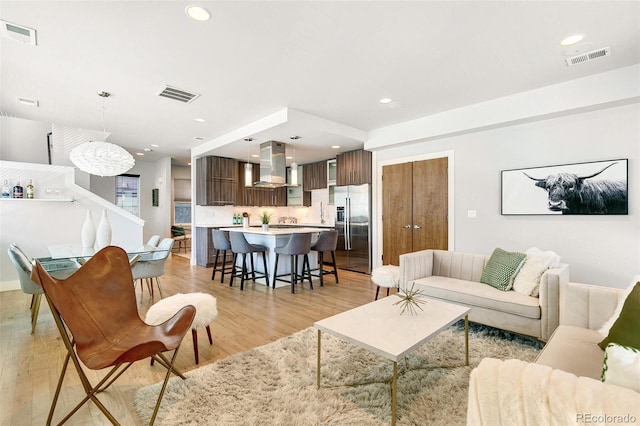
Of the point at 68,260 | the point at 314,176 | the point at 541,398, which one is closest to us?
the point at 541,398

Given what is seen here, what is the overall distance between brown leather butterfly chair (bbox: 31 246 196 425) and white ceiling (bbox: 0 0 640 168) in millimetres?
1879

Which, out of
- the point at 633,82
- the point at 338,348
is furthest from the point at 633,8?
the point at 338,348

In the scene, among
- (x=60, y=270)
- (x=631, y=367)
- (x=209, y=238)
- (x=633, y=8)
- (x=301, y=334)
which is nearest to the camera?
(x=631, y=367)

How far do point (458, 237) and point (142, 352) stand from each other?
440cm

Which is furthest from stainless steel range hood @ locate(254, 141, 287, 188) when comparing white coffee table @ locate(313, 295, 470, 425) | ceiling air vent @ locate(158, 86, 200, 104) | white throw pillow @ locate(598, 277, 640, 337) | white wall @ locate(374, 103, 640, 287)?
white throw pillow @ locate(598, 277, 640, 337)

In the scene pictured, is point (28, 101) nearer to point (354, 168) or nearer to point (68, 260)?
point (68, 260)

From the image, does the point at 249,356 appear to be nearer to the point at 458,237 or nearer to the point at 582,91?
the point at 458,237

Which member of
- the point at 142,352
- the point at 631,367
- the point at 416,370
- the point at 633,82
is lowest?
the point at 416,370

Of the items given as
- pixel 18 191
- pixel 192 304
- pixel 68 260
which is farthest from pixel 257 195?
pixel 192 304

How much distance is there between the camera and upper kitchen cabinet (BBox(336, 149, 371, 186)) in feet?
19.5

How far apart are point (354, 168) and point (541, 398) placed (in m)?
5.49

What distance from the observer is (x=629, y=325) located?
1.49 m

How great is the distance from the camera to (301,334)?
2.89 m

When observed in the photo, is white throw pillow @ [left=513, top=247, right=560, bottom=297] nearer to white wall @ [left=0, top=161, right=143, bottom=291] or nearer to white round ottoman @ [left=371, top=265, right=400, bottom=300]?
white round ottoman @ [left=371, top=265, right=400, bottom=300]
